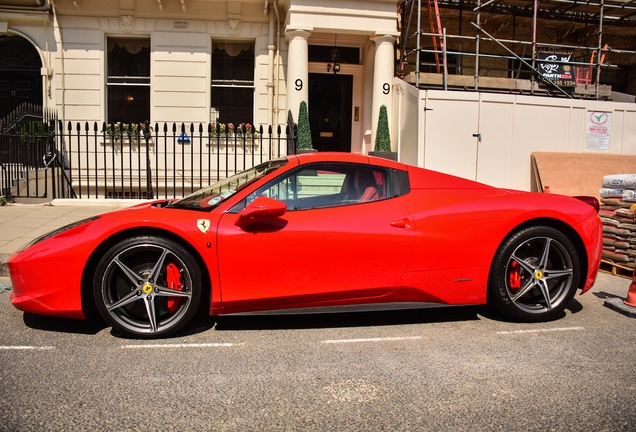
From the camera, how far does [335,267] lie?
407 cm

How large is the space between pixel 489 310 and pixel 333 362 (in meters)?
1.92

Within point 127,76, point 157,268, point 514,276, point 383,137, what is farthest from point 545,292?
point 127,76

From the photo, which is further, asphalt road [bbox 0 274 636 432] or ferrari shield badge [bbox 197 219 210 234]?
ferrari shield badge [bbox 197 219 210 234]

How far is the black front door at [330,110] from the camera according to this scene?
13797 millimetres

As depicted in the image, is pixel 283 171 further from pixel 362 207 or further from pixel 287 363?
pixel 287 363

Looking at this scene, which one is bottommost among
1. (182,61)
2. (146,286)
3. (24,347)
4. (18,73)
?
(24,347)

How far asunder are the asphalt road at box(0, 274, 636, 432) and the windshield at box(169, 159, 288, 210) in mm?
982

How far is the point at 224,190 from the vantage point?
14.8 ft

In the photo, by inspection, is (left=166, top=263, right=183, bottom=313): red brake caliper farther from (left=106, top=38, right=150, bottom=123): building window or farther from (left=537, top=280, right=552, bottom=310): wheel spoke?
(left=106, top=38, right=150, bottom=123): building window

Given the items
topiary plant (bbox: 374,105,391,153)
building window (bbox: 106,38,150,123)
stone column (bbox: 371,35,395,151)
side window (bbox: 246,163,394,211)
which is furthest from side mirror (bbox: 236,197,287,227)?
building window (bbox: 106,38,150,123)

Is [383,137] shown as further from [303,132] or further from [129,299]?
[129,299]

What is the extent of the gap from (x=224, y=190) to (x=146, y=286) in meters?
1.01

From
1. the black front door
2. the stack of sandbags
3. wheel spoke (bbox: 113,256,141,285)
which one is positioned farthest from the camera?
the black front door

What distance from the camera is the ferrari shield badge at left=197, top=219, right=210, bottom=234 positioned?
399 centimetres
